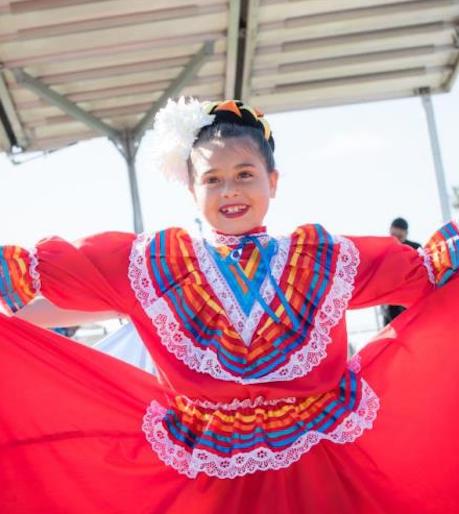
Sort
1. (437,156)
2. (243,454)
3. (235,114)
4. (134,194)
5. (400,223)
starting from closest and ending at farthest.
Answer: (243,454) < (235,114) < (134,194) < (437,156) < (400,223)

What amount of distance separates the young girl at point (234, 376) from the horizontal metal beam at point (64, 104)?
2444 mm

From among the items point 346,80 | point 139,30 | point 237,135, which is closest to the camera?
point 237,135

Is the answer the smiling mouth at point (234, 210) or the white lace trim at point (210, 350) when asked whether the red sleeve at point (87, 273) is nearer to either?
Result: the white lace trim at point (210, 350)

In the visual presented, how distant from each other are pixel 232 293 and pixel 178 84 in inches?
102

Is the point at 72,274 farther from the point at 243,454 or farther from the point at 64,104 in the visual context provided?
the point at 64,104

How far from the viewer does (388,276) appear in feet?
7.00

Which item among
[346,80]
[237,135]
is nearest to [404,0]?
[346,80]

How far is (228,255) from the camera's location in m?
2.16

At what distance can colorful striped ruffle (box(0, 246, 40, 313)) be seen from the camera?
1.93m

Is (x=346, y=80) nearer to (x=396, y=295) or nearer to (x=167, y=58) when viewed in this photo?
(x=167, y=58)

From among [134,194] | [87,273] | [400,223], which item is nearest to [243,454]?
[87,273]

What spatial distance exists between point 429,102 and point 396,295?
3092 mm

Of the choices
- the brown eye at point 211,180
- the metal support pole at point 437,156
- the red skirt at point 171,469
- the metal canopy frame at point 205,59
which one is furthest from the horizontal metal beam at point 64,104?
the red skirt at point 171,469

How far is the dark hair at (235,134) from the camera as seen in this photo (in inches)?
88.9
